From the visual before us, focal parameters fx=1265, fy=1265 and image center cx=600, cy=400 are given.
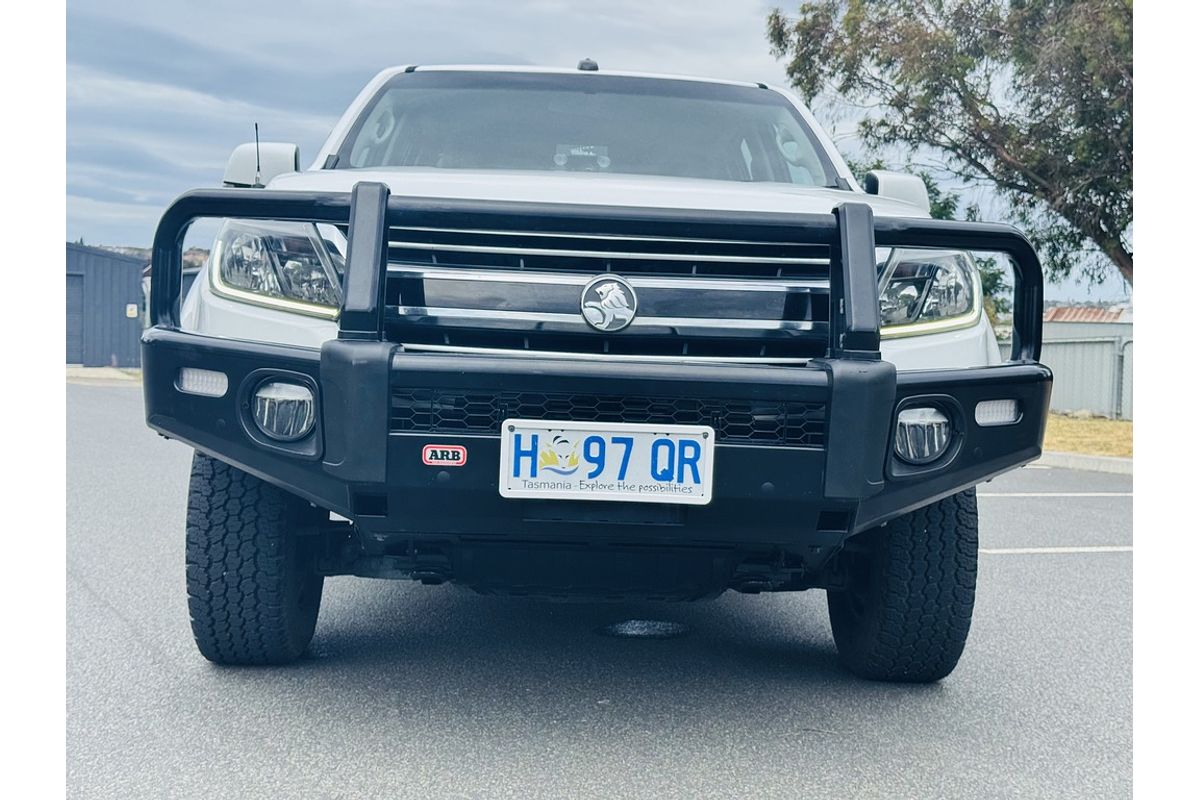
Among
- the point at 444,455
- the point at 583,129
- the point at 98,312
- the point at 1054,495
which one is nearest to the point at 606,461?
the point at 444,455

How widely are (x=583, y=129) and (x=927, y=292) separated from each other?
1596mm

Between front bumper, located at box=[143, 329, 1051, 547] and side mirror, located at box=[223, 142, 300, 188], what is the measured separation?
958mm

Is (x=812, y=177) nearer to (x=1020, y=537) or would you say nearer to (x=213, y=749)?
(x=213, y=749)

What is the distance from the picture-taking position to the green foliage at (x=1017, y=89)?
16.2 m

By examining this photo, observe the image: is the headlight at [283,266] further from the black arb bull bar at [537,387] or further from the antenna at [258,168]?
the antenna at [258,168]

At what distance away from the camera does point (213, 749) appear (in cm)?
305

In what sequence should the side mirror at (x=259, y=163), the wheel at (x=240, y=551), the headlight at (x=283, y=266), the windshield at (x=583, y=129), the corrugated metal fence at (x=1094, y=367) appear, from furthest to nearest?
1. the corrugated metal fence at (x=1094, y=367)
2. the windshield at (x=583, y=129)
3. the side mirror at (x=259, y=163)
4. the wheel at (x=240, y=551)
5. the headlight at (x=283, y=266)

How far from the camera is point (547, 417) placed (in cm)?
283

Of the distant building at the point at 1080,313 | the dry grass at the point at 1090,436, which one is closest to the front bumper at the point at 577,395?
the dry grass at the point at 1090,436

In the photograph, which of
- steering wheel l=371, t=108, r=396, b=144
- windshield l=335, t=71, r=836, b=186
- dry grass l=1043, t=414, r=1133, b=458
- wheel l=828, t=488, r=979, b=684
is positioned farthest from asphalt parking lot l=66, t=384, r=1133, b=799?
dry grass l=1043, t=414, r=1133, b=458

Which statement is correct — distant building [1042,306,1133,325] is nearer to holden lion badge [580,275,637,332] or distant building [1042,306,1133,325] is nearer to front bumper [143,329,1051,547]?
front bumper [143,329,1051,547]

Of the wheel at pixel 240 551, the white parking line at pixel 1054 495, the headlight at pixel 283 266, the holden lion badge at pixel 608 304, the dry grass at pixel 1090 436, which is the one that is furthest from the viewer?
the dry grass at pixel 1090 436

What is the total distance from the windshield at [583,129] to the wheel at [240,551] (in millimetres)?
1307

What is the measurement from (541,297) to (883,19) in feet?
58.5
